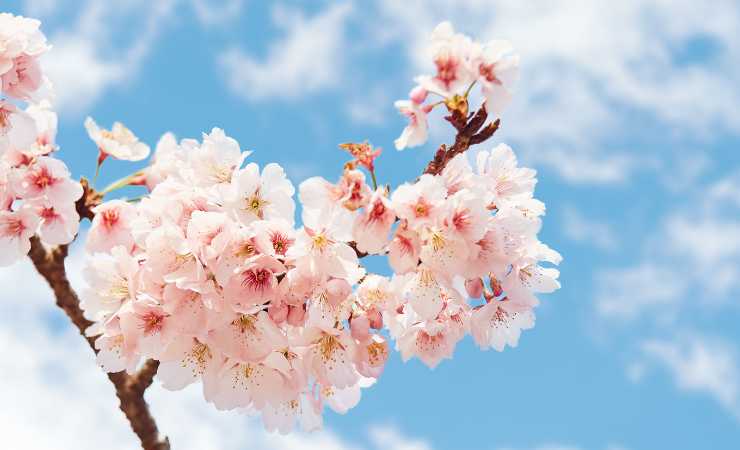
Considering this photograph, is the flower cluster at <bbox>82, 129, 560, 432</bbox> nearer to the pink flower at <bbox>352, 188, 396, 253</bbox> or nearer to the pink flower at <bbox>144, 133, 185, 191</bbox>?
the pink flower at <bbox>352, 188, 396, 253</bbox>

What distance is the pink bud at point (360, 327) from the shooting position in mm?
3146

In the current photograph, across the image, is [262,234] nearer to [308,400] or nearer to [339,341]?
[339,341]

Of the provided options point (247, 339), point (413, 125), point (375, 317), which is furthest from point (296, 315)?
point (413, 125)

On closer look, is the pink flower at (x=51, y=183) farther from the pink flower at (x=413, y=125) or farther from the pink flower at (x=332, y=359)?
the pink flower at (x=413, y=125)

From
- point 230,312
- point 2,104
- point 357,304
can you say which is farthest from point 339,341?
point 2,104

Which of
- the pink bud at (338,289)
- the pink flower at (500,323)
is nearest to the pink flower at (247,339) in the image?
the pink bud at (338,289)

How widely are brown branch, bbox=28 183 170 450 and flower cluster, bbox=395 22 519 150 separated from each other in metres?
2.39

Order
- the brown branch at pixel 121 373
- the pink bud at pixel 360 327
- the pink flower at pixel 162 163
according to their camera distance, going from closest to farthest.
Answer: the pink bud at pixel 360 327
the pink flower at pixel 162 163
the brown branch at pixel 121 373

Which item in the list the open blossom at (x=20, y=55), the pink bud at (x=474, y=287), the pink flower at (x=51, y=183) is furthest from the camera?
the pink flower at (x=51, y=183)

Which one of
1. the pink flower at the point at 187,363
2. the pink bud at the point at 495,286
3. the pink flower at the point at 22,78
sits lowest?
the pink flower at the point at 187,363

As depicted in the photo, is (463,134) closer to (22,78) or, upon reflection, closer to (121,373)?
(22,78)

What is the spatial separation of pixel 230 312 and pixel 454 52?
1.11 m

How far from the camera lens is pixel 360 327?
10.3ft

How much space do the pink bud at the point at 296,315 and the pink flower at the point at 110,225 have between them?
92cm
